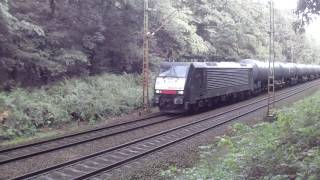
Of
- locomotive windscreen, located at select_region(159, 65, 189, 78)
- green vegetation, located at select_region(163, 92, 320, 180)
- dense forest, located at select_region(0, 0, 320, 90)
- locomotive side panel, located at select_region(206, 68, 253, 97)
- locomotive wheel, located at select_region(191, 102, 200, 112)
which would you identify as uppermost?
dense forest, located at select_region(0, 0, 320, 90)

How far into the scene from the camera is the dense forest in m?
21.6

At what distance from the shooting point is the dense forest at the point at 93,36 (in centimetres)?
2165

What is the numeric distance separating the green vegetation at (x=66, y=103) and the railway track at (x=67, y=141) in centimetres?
185

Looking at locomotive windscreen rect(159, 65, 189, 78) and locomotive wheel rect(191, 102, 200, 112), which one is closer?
locomotive windscreen rect(159, 65, 189, 78)

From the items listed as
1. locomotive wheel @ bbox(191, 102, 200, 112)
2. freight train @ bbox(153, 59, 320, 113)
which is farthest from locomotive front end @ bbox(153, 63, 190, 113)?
locomotive wheel @ bbox(191, 102, 200, 112)

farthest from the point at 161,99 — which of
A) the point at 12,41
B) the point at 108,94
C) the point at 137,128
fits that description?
the point at 12,41

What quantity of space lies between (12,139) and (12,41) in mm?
6792

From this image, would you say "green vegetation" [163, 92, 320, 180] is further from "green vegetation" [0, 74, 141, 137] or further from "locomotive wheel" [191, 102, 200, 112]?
"locomotive wheel" [191, 102, 200, 112]

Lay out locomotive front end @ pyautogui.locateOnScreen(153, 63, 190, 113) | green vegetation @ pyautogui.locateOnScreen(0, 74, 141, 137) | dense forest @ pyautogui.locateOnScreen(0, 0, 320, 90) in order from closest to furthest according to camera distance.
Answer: green vegetation @ pyautogui.locateOnScreen(0, 74, 141, 137), dense forest @ pyautogui.locateOnScreen(0, 0, 320, 90), locomotive front end @ pyautogui.locateOnScreen(153, 63, 190, 113)

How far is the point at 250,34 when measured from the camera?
5162 centimetres

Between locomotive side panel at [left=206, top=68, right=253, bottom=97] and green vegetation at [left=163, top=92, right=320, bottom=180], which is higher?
locomotive side panel at [left=206, top=68, right=253, bottom=97]

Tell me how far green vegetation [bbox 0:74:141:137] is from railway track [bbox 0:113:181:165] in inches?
72.9

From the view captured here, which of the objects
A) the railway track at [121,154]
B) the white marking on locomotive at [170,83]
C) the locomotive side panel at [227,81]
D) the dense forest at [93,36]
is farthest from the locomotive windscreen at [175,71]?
the dense forest at [93,36]

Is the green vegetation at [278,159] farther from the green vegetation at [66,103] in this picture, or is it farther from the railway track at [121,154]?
the green vegetation at [66,103]
